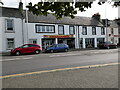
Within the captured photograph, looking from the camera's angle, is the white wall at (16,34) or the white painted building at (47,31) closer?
the white wall at (16,34)

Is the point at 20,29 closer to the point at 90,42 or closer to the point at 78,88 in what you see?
the point at 90,42

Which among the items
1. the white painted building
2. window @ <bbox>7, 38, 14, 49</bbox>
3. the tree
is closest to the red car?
the white painted building

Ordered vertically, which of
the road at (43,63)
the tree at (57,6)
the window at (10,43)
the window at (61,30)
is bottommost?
the road at (43,63)

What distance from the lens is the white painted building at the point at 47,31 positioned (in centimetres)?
2184

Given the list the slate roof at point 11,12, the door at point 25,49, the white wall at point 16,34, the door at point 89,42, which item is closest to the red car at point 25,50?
the door at point 25,49

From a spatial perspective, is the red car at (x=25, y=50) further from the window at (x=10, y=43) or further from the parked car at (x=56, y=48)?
the window at (x=10, y=43)

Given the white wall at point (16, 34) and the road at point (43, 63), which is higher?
the white wall at point (16, 34)

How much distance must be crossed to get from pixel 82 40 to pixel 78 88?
84.6ft

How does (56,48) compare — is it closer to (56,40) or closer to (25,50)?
(25,50)

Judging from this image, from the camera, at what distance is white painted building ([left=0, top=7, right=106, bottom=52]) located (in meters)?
21.8

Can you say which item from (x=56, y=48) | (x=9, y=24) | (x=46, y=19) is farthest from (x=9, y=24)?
(x=56, y=48)

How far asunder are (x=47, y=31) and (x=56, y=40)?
2.66 meters

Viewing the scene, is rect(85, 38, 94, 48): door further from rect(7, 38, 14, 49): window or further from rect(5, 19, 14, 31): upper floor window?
rect(5, 19, 14, 31): upper floor window

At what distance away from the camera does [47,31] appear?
2519 cm
